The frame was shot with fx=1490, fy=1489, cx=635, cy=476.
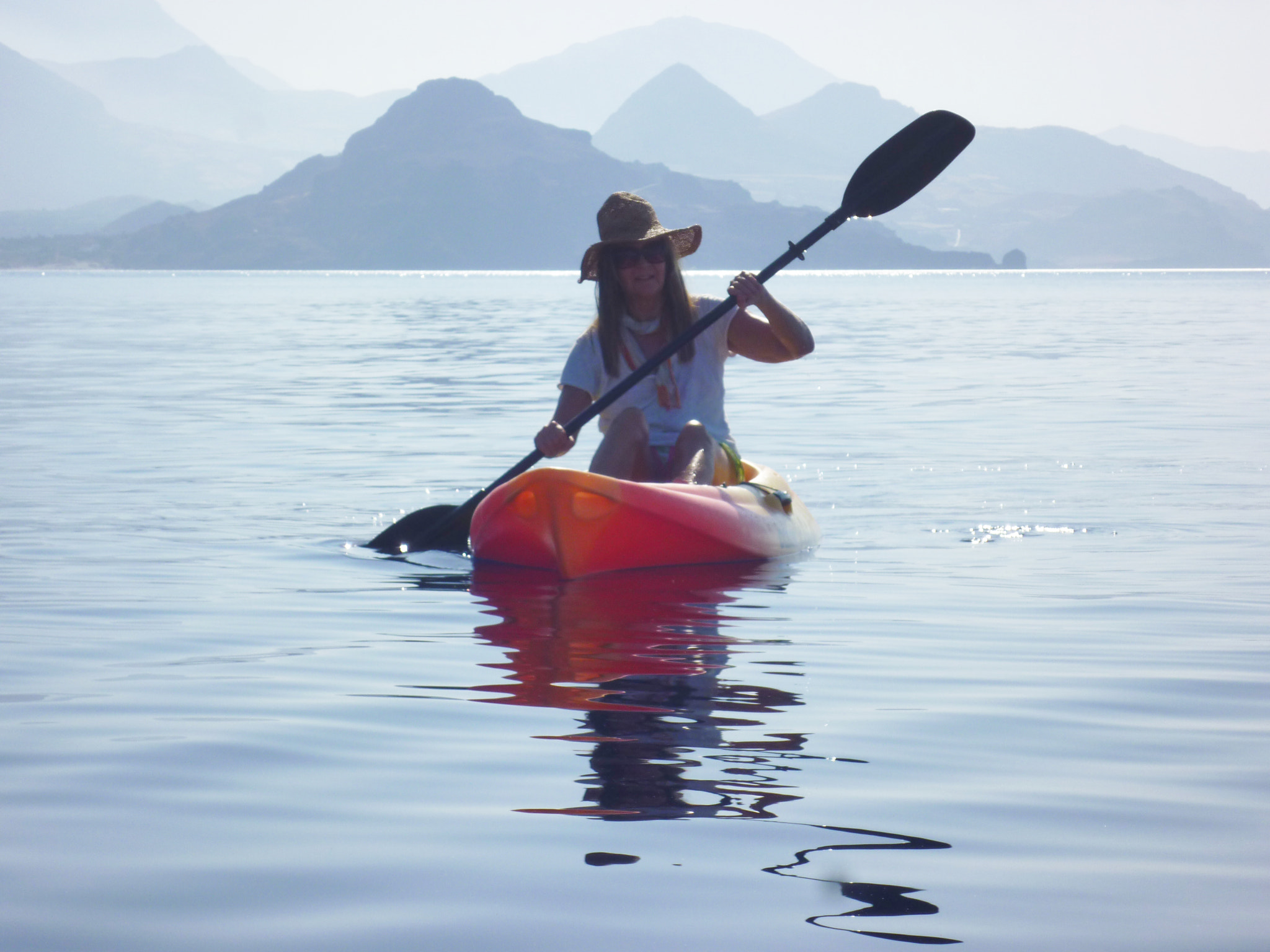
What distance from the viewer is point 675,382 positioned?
710 centimetres

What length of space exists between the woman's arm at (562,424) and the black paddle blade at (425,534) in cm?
104

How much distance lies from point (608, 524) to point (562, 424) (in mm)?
724

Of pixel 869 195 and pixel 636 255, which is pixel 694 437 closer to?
pixel 636 255

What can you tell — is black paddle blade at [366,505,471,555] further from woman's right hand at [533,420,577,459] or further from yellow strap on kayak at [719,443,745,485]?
yellow strap on kayak at [719,443,745,485]

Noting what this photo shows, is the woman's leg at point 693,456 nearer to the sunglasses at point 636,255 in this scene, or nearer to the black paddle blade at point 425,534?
the sunglasses at point 636,255

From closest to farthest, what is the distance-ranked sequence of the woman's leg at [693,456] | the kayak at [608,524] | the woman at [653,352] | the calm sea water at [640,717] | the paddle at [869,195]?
the calm sea water at [640,717] → the kayak at [608,524] → the woman at [653,352] → the woman's leg at [693,456] → the paddle at [869,195]

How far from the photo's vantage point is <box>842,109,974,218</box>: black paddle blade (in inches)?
319

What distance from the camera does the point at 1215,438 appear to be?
12.9 m

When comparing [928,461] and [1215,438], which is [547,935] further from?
[1215,438]

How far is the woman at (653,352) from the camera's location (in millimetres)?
6953

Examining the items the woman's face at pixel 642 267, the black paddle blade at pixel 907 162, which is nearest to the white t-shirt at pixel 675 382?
the woman's face at pixel 642 267

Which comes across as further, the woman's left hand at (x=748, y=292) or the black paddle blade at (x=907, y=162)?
the black paddle blade at (x=907, y=162)

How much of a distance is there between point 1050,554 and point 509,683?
3838mm

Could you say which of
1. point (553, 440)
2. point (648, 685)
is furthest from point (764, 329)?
point (648, 685)
